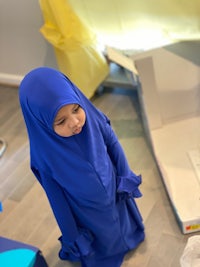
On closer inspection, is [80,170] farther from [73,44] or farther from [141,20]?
[73,44]

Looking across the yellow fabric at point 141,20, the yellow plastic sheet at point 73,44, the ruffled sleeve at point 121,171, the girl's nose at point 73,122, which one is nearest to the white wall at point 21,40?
the yellow plastic sheet at point 73,44

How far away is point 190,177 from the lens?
4.54 ft

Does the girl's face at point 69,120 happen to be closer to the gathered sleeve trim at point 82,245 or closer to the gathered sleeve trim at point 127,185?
the gathered sleeve trim at point 127,185

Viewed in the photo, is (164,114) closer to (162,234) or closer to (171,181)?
(171,181)

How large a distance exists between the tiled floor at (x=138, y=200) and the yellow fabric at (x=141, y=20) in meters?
0.45

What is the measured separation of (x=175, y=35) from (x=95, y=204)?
0.77 metres

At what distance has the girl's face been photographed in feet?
2.80

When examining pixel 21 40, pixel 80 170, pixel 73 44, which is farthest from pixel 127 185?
pixel 21 40

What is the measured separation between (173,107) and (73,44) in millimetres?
578

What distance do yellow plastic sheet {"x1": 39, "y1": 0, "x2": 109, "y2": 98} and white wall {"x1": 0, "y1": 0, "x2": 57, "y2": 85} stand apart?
286 mm

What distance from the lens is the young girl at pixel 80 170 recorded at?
0.84 metres

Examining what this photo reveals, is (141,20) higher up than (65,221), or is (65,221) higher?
(141,20)

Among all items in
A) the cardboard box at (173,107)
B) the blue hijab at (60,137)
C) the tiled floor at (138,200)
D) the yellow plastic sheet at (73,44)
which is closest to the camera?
the blue hijab at (60,137)

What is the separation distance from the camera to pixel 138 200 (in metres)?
1.42
